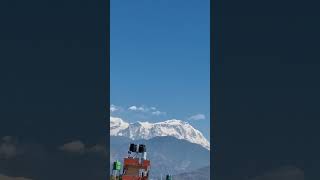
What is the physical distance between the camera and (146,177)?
4464 inches

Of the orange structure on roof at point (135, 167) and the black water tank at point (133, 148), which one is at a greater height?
the black water tank at point (133, 148)

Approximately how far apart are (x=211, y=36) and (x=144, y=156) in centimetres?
4165

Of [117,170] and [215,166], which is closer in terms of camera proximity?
[215,166]

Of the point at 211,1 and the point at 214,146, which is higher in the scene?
the point at 211,1

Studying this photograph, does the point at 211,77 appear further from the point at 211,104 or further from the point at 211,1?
the point at 211,1

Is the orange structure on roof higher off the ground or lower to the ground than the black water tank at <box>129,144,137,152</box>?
lower

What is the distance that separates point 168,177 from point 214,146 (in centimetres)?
6182

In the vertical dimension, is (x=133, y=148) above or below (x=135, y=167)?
above
